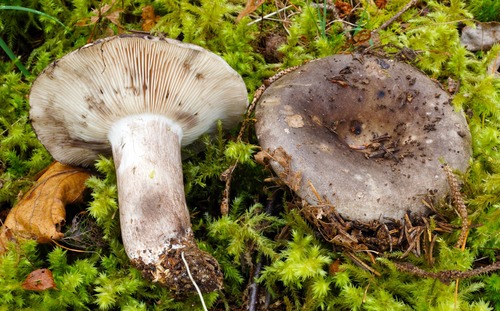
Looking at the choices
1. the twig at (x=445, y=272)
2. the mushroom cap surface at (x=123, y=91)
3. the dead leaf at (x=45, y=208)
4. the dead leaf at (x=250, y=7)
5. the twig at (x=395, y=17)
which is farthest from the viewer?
the twig at (x=395, y=17)

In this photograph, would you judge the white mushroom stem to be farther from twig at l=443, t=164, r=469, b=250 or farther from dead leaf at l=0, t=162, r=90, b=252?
twig at l=443, t=164, r=469, b=250

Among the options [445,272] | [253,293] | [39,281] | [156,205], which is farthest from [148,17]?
[445,272]

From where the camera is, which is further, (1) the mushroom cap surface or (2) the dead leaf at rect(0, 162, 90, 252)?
(2) the dead leaf at rect(0, 162, 90, 252)

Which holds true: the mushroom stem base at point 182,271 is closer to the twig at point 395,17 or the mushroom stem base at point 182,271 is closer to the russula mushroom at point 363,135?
the russula mushroom at point 363,135

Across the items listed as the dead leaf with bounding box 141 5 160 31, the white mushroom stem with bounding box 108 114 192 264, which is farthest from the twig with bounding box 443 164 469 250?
the dead leaf with bounding box 141 5 160 31

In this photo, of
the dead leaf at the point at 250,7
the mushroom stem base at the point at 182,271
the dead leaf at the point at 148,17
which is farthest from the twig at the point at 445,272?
the dead leaf at the point at 148,17

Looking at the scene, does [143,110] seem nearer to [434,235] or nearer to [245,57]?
[245,57]

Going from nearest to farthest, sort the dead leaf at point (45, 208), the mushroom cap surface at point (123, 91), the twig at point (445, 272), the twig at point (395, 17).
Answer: the twig at point (445, 272), the mushroom cap surface at point (123, 91), the dead leaf at point (45, 208), the twig at point (395, 17)
